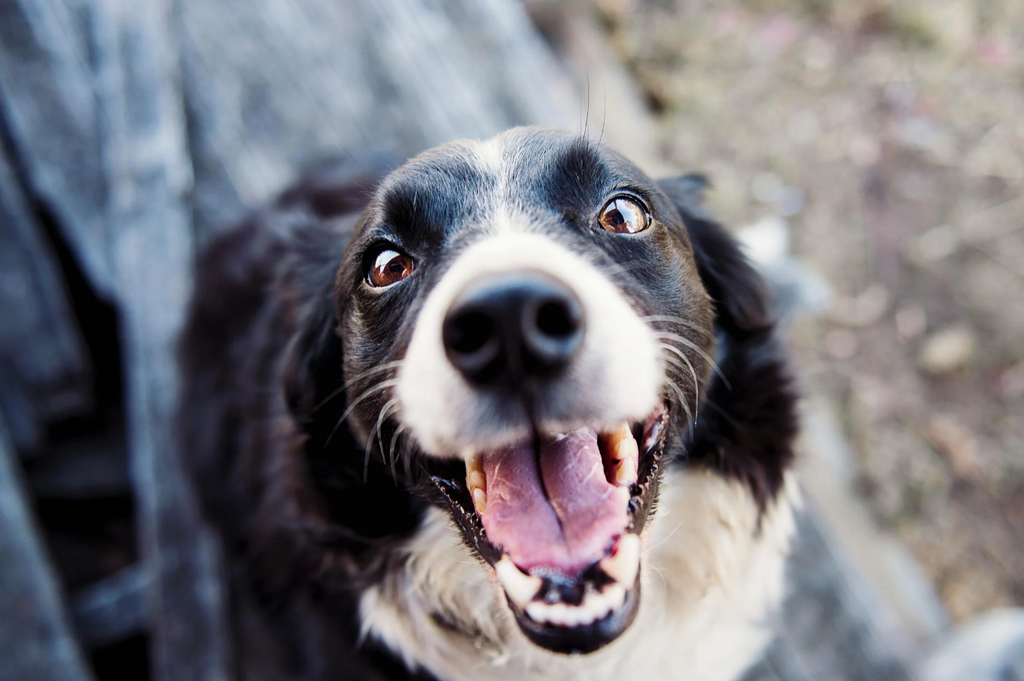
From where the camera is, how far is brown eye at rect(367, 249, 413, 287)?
1.44 m

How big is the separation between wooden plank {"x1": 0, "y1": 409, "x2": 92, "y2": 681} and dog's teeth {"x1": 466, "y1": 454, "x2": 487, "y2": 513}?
1.37 m

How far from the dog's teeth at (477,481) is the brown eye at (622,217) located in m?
0.53

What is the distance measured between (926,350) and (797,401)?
5.72ft

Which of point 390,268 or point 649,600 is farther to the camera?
point 649,600

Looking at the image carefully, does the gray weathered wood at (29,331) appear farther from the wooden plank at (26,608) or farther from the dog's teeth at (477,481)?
the dog's teeth at (477,481)

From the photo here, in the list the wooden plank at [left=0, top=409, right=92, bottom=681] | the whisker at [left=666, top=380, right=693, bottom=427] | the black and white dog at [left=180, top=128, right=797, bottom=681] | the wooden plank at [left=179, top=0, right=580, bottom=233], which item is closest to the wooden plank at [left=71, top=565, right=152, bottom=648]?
the wooden plank at [left=0, top=409, right=92, bottom=681]

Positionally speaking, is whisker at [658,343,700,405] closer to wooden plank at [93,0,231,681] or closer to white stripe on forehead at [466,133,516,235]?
white stripe on forehead at [466,133,516,235]

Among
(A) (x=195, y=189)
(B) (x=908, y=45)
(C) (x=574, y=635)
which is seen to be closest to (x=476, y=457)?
(C) (x=574, y=635)

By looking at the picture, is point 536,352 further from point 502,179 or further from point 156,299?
point 156,299

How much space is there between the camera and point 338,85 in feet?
8.72

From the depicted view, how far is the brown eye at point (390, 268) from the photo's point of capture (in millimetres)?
1442

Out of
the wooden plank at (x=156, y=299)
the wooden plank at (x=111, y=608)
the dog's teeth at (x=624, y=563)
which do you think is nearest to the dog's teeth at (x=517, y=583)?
the dog's teeth at (x=624, y=563)

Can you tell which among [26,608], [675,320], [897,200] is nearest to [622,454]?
[675,320]

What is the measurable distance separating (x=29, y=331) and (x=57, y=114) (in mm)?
678
